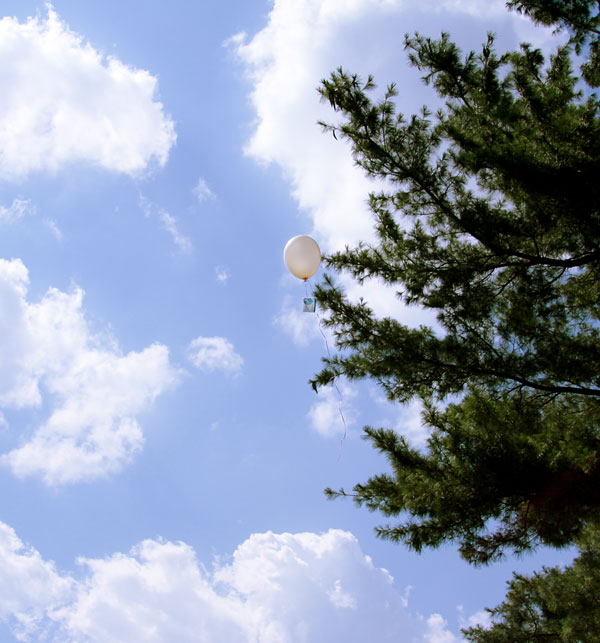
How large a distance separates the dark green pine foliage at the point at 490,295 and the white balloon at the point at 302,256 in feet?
1.19

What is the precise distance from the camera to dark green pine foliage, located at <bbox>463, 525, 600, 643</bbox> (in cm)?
971

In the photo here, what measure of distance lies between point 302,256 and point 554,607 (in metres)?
8.71

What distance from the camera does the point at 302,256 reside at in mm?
7230

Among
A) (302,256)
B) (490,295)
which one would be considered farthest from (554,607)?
(302,256)

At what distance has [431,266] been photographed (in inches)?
277

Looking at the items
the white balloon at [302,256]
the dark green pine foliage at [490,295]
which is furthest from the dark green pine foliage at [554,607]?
the white balloon at [302,256]

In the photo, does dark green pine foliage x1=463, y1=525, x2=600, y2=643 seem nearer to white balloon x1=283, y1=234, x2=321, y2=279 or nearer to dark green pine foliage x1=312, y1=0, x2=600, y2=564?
dark green pine foliage x1=312, y1=0, x2=600, y2=564

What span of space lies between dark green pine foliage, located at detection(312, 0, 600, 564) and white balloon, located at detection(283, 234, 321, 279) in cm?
36

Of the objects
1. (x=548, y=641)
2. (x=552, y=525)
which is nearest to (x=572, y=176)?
(x=552, y=525)

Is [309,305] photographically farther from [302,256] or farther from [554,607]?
[554,607]

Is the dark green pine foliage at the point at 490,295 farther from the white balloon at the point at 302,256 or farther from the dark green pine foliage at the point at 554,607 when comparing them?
the dark green pine foliage at the point at 554,607

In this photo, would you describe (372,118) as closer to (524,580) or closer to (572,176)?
(572,176)

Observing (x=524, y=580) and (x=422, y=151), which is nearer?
(x=422, y=151)

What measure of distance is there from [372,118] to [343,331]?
2593mm
